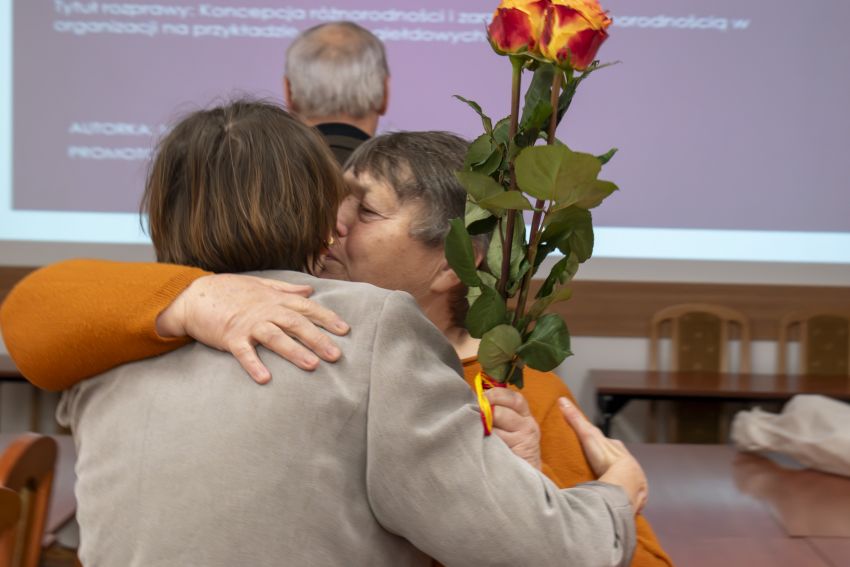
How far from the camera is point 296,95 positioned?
9.11 feet

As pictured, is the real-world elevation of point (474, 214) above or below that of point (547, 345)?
above

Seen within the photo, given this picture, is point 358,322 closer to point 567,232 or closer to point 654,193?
point 567,232

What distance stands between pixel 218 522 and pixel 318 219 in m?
0.32

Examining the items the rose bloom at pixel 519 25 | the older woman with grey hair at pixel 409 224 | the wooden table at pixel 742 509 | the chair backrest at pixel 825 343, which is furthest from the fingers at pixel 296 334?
the chair backrest at pixel 825 343

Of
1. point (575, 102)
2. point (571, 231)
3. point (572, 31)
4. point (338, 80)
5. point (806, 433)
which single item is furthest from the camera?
point (575, 102)

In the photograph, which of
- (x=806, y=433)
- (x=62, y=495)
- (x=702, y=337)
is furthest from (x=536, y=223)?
(x=702, y=337)

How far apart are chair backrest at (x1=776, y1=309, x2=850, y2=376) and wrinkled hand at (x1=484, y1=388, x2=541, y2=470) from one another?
366cm

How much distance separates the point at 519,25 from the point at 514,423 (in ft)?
1.37

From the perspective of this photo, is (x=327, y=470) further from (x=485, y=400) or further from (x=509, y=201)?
(x=509, y=201)

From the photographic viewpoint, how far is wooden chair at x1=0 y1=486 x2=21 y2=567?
1101 mm

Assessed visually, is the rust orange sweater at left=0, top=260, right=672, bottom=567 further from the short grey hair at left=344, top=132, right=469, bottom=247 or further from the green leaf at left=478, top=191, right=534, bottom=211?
the short grey hair at left=344, top=132, right=469, bottom=247

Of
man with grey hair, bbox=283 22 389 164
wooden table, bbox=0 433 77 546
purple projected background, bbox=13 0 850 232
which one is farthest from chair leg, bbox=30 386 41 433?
man with grey hair, bbox=283 22 389 164

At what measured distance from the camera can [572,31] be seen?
91 cm

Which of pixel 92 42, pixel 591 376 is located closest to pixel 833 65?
pixel 591 376
